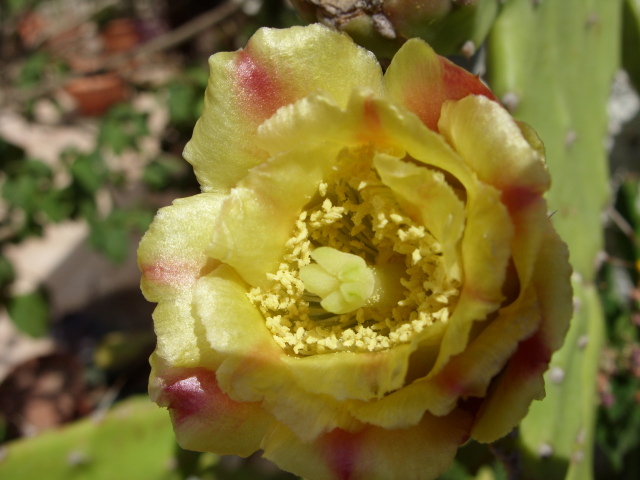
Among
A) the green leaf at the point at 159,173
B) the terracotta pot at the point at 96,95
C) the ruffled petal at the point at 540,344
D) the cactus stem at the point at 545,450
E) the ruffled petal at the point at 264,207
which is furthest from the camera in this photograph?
the terracotta pot at the point at 96,95

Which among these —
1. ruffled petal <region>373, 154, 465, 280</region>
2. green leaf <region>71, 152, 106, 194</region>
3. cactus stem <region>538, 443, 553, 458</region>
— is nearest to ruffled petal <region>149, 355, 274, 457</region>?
ruffled petal <region>373, 154, 465, 280</region>

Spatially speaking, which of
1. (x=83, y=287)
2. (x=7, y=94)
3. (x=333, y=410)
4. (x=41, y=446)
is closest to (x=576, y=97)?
(x=333, y=410)

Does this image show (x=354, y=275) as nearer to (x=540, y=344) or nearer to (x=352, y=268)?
(x=352, y=268)

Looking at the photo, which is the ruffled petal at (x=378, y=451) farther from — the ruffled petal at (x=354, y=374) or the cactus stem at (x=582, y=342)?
the cactus stem at (x=582, y=342)

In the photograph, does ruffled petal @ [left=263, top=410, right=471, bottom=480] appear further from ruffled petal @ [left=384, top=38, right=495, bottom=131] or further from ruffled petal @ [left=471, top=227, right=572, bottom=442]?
ruffled petal @ [left=384, top=38, right=495, bottom=131]

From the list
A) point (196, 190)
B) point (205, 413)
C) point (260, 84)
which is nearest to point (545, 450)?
point (205, 413)

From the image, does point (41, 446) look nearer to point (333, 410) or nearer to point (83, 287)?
point (333, 410)

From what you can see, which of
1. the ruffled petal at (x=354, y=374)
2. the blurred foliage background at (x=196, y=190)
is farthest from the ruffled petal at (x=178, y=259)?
the blurred foliage background at (x=196, y=190)
